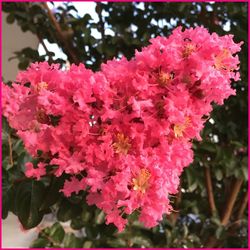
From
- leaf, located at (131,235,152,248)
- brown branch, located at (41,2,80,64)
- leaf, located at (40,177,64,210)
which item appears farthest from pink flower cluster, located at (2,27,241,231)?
leaf, located at (131,235,152,248)

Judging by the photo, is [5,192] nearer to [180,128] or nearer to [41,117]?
[41,117]

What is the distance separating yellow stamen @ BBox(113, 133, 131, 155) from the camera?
530 millimetres

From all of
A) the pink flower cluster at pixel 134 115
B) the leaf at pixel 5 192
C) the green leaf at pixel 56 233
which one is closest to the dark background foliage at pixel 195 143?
the green leaf at pixel 56 233

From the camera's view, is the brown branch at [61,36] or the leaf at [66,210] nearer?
the leaf at [66,210]

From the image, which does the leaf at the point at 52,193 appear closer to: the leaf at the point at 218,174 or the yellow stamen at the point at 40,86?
the yellow stamen at the point at 40,86

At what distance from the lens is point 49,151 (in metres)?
0.58

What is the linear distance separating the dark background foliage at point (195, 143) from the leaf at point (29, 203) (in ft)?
0.95

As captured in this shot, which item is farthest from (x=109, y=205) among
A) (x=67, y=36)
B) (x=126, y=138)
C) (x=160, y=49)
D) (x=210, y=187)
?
(x=210, y=187)

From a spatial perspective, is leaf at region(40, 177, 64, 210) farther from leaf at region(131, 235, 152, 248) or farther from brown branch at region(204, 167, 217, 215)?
brown branch at region(204, 167, 217, 215)

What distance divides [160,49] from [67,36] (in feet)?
2.46

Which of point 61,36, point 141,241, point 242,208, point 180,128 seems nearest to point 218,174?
point 242,208

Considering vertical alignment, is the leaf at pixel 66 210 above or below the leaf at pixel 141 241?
above

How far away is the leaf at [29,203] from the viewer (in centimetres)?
74

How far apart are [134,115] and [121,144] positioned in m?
0.05
